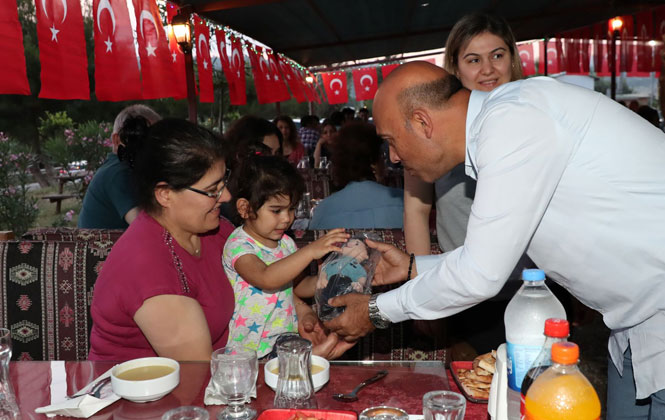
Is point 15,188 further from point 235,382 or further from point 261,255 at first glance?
point 235,382

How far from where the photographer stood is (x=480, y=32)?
7.59 feet

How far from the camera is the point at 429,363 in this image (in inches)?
63.2

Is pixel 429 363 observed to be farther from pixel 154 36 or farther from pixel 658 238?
pixel 154 36

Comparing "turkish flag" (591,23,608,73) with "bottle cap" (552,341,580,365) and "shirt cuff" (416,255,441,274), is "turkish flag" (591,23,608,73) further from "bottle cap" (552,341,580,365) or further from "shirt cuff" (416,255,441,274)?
"bottle cap" (552,341,580,365)

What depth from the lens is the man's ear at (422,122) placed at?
5.02 feet

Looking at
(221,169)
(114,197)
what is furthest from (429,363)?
(114,197)

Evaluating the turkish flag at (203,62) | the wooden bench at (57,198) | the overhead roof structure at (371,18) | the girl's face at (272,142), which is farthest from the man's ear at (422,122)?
the wooden bench at (57,198)

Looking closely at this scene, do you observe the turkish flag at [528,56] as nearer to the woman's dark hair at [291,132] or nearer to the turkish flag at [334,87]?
the turkish flag at [334,87]

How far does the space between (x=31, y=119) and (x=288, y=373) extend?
312 inches

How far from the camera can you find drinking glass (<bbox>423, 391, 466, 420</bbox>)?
1.09 meters

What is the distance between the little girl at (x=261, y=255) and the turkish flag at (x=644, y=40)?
27.5ft

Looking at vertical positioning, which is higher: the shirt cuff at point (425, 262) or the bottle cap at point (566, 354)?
the bottle cap at point (566, 354)

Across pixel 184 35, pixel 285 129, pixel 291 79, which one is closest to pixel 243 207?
pixel 184 35

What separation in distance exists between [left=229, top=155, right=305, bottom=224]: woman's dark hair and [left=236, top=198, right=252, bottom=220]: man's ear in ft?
0.05
